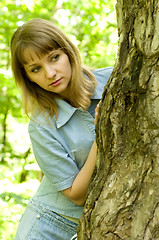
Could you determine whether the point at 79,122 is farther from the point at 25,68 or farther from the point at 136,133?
the point at 136,133

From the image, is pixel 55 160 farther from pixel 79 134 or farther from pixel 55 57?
pixel 55 57

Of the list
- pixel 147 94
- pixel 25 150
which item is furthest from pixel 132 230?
pixel 25 150

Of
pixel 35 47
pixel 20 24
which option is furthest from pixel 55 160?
pixel 20 24

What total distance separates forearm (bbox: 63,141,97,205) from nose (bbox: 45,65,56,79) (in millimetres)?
513

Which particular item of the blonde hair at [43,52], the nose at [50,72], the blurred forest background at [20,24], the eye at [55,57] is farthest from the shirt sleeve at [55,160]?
the blurred forest background at [20,24]

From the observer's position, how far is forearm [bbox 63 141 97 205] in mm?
1556

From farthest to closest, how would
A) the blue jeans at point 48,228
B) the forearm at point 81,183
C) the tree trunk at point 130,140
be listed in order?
the blue jeans at point 48,228 < the forearm at point 81,183 < the tree trunk at point 130,140

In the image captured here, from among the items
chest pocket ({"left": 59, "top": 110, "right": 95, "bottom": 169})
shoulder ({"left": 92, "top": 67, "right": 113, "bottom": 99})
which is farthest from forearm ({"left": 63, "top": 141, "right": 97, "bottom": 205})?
shoulder ({"left": 92, "top": 67, "right": 113, "bottom": 99})

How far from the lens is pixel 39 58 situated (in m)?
1.80

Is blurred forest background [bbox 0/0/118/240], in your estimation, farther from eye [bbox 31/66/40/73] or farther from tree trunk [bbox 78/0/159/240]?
tree trunk [bbox 78/0/159/240]

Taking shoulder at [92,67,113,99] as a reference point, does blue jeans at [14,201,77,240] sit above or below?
below

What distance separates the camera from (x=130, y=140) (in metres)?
1.17

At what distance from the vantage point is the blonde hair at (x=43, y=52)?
183cm

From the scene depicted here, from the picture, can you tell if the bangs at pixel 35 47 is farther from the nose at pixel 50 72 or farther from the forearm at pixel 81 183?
the forearm at pixel 81 183
